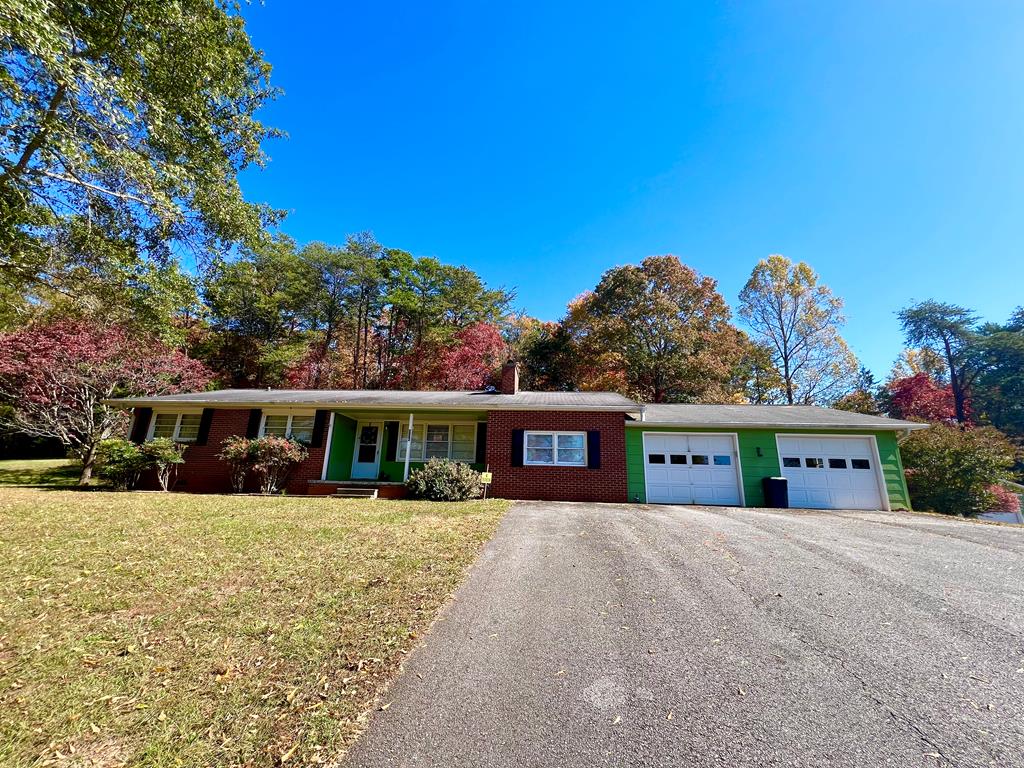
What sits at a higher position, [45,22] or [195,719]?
[45,22]

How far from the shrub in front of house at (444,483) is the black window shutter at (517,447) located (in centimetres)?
139

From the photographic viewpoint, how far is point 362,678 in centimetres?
267

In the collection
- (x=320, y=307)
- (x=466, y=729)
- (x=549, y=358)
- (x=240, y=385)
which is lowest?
(x=466, y=729)

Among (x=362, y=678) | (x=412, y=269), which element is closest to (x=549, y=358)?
(x=412, y=269)

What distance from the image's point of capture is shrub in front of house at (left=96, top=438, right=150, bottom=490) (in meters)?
11.2

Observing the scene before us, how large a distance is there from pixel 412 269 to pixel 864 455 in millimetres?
24853

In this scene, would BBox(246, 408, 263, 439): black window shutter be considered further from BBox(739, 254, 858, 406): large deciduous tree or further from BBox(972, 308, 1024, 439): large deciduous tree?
BBox(972, 308, 1024, 439): large deciduous tree

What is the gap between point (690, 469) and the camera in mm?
12438

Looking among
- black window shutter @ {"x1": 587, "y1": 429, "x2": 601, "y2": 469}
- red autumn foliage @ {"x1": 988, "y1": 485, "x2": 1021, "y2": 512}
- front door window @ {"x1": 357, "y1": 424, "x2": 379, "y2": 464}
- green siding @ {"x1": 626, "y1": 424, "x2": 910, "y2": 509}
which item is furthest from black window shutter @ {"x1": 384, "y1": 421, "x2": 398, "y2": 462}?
red autumn foliage @ {"x1": 988, "y1": 485, "x2": 1021, "y2": 512}

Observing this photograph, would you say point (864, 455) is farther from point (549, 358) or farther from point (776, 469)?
point (549, 358)

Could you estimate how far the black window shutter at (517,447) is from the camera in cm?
1180

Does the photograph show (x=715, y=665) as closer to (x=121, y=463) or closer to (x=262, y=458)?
(x=262, y=458)

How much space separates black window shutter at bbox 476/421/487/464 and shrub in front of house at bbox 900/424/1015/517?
16.2m

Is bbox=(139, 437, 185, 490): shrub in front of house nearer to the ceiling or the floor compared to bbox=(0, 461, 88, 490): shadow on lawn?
nearer to the ceiling
